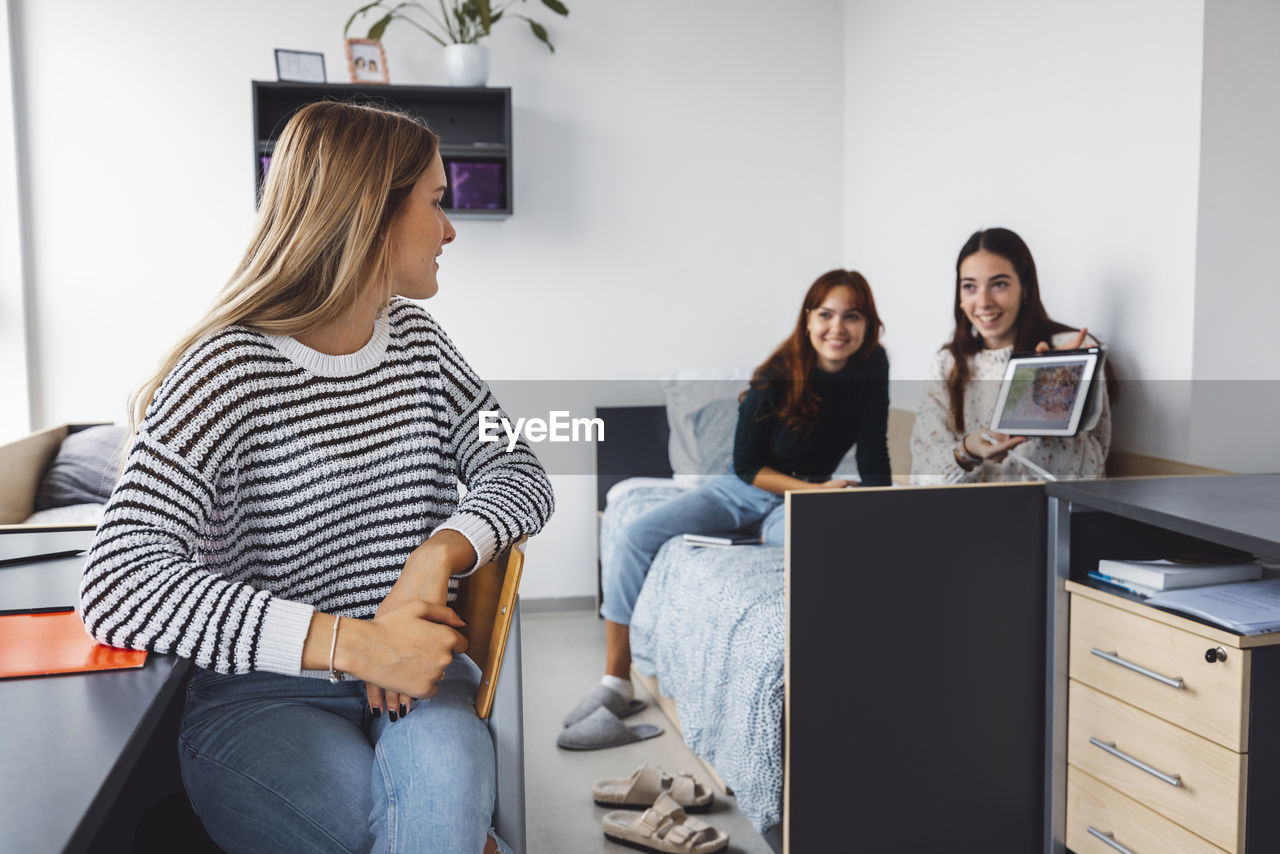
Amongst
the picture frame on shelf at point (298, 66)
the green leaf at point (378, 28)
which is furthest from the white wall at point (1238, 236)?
the picture frame on shelf at point (298, 66)

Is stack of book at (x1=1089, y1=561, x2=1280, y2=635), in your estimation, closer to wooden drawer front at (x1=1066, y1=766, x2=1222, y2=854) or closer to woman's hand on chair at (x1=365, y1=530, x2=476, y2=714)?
wooden drawer front at (x1=1066, y1=766, x2=1222, y2=854)

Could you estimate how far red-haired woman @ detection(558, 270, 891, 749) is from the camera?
2.59m

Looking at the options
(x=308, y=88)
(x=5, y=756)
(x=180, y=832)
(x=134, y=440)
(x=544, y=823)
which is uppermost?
(x=308, y=88)

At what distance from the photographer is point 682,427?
145 inches

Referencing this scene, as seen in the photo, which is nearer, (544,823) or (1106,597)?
(1106,597)

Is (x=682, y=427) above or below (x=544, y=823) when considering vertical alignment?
above

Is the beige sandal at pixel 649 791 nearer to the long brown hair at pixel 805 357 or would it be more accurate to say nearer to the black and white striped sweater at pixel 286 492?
the long brown hair at pixel 805 357

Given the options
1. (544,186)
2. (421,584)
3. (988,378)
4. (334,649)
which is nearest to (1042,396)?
(988,378)

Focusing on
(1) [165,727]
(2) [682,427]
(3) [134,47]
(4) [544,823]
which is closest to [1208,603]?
(4) [544,823]

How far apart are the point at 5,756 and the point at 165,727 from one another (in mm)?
688

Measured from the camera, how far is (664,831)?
2.02 metres

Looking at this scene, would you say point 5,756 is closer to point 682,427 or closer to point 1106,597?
point 1106,597

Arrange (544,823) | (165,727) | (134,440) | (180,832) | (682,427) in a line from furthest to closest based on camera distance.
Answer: (682,427)
(544,823)
(165,727)
(180,832)
(134,440)

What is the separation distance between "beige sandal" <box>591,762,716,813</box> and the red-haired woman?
312 mm
